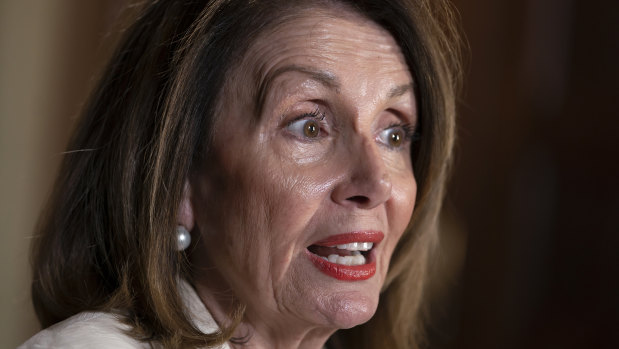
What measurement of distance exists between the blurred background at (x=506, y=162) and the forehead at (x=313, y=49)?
3.79 feet

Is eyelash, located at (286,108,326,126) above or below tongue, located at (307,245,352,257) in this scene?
above

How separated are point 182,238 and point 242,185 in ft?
0.50

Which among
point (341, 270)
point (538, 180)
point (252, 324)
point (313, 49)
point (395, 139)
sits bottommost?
point (252, 324)

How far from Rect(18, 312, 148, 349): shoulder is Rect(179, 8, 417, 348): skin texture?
0.19 m

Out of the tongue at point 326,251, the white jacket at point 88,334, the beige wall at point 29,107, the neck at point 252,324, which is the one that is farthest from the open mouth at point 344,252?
the beige wall at point 29,107

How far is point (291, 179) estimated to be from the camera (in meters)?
1.15

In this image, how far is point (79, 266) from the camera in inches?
51.1

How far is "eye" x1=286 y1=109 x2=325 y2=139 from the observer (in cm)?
118

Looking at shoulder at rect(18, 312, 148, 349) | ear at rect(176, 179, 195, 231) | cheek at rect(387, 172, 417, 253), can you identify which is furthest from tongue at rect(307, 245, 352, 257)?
shoulder at rect(18, 312, 148, 349)

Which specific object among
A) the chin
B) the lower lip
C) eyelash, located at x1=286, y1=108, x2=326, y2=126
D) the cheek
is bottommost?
the chin

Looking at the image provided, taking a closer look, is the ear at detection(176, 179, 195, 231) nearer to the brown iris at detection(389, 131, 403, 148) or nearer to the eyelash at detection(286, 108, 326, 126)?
the eyelash at detection(286, 108, 326, 126)

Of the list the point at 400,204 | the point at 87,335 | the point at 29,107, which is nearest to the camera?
the point at 87,335

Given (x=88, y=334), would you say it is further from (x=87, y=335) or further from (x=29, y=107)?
(x=29, y=107)

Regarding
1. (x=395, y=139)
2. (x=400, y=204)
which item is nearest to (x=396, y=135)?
(x=395, y=139)
